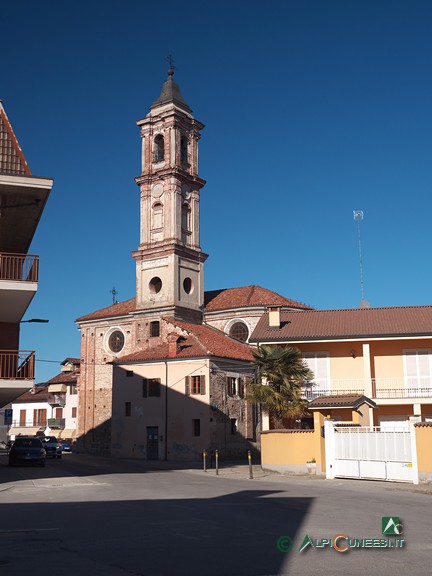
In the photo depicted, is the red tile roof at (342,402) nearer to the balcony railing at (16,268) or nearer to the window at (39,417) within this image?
the balcony railing at (16,268)

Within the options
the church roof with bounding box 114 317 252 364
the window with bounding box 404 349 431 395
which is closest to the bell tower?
the church roof with bounding box 114 317 252 364

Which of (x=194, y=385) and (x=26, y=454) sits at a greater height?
(x=194, y=385)

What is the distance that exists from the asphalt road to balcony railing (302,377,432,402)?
12.3m

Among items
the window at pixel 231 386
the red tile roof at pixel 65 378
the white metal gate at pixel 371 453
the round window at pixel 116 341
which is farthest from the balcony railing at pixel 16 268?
the red tile roof at pixel 65 378

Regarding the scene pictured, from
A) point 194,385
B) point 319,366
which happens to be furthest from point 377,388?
point 194,385

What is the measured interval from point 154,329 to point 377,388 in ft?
81.2

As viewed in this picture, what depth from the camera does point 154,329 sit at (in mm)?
55125

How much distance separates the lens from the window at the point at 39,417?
76.3m

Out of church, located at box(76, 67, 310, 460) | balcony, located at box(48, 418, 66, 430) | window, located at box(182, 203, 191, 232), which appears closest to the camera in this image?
church, located at box(76, 67, 310, 460)

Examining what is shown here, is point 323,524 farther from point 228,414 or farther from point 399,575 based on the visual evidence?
point 228,414

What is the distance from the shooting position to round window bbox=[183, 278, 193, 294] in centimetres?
5666

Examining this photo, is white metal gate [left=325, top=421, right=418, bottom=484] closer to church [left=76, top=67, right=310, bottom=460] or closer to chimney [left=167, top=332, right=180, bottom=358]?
church [left=76, top=67, right=310, bottom=460]

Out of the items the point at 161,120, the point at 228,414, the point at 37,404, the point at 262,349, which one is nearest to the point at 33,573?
the point at 262,349

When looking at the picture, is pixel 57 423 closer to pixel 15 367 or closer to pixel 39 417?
pixel 39 417
